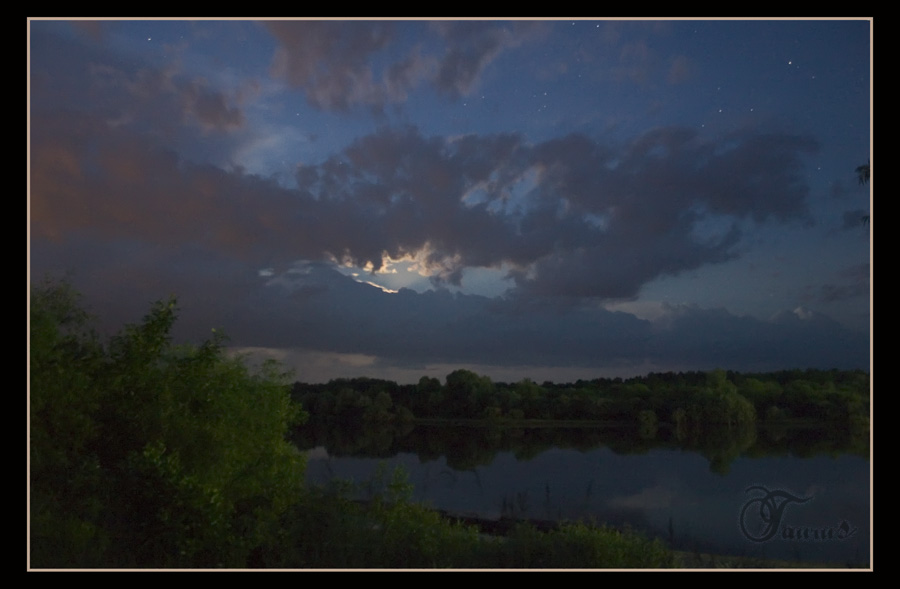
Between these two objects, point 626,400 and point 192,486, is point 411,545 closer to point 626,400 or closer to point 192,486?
point 192,486

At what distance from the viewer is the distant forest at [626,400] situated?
12.4 m

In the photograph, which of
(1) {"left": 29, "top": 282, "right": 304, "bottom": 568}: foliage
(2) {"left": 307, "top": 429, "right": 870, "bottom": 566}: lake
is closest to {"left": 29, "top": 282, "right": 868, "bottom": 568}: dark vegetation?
(1) {"left": 29, "top": 282, "right": 304, "bottom": 568}: foliage

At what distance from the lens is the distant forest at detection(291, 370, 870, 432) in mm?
12358

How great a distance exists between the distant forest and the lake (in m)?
0.87

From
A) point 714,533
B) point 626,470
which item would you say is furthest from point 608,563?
point 626,470

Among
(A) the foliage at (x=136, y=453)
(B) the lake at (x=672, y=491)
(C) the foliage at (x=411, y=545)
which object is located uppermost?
(A) the foliage at (x=136, y=453)

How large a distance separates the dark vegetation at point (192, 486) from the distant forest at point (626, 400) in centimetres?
423

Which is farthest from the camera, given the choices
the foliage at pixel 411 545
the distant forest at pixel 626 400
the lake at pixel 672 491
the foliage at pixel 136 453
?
the distant forest at pixel 626 400

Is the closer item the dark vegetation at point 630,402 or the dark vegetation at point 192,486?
the dark vegetation at point 192,486

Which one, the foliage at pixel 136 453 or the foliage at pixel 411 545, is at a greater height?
the foliage at pixel 136 453

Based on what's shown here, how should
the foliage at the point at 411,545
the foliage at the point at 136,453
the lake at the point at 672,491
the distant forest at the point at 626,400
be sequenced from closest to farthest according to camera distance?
the foliage at the point at 136,453 → the foliage at the point at 411,545 → the lake at the point at 672,491 → the distant forest at the point at 626,400

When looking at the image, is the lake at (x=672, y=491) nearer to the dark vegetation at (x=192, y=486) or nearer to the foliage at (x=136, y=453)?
the dark vegetation at (x=192, y=486)

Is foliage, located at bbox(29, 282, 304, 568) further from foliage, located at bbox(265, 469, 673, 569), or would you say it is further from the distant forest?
the distant forest

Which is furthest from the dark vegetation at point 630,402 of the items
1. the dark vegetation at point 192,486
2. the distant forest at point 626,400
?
the dark vegetation at point 192,486
